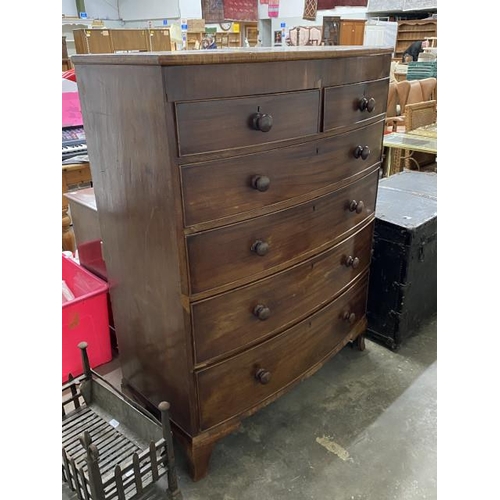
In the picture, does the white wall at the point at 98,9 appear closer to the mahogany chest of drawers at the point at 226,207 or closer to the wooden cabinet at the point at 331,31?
the wooden cabinet at the point at 331,31

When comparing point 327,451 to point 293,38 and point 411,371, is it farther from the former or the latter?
point 293,38

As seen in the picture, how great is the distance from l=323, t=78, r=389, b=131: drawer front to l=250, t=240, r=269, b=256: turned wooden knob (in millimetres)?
406

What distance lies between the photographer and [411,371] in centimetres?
201

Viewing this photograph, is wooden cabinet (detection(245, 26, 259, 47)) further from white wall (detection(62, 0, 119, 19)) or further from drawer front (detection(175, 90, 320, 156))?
drawer front (detection(175, 90, 320, 156))

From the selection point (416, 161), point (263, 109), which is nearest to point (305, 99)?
point (263, 109)

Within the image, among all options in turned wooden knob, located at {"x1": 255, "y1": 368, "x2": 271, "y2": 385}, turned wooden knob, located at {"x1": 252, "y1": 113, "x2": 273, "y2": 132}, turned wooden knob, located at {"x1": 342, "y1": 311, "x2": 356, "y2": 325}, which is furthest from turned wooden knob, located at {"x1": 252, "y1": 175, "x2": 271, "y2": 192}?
turned wooden knob, located at {"x1": 342, "y1": 311, "x2": 356, "y2": 325}

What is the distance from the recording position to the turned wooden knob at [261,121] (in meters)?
1.13

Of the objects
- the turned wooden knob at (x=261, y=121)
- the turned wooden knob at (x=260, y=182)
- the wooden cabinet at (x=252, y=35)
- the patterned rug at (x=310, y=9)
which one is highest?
the patterned rug at (x=310, y=9)

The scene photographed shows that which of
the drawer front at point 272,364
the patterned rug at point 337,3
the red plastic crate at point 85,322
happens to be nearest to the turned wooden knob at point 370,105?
the drawer front at point 272,364

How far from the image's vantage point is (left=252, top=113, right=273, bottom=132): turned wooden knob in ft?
3.71

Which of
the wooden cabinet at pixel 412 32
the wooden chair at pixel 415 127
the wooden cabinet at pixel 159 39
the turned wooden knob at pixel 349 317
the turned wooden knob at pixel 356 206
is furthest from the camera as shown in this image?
the wooden cabinet at pixel 412 32

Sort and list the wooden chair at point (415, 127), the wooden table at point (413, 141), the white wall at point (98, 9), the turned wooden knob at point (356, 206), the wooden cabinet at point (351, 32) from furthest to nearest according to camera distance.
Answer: the white wall at point (98, 9) < the wooden cabinet at point (351, 32) < the wooden chair at point (415, 127) < the wooden table at point (413, 141) < the turned wooden knob at point (356, 206)

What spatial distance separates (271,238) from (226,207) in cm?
22
